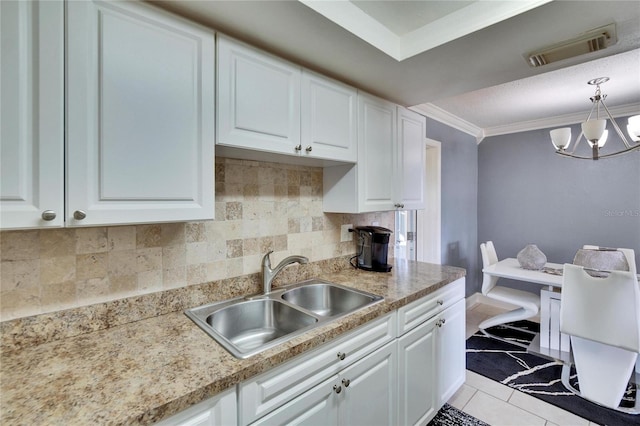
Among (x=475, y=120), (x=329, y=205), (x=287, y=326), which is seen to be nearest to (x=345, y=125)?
(x=329, y=205)

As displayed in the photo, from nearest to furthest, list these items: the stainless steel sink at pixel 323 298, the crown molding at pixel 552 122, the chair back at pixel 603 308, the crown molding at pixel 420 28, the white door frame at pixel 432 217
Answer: the crown molding at pixel 420 28 → the stainless steel sink at pixel 323 298 → the chair back at pixel 603 308 → the crown molding at pixel 552 122 → the white door frame at pixel 432 217

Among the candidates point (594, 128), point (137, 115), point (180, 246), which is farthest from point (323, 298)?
point (594, 128)

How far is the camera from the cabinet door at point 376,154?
6.02 feet

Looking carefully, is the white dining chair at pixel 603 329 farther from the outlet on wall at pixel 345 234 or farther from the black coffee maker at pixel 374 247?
the outlet on wall at pixel 345 234

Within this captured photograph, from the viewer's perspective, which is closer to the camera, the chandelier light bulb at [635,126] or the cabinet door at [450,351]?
the cabinet door at [450,351]

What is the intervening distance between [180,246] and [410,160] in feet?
5.55

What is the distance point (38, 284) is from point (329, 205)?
1.46 metres

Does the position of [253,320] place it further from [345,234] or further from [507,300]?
[507,300]

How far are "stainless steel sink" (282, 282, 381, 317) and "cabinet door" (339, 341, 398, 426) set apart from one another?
327mm

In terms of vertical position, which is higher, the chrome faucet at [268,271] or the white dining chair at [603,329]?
the chrome faucet at [268,271]

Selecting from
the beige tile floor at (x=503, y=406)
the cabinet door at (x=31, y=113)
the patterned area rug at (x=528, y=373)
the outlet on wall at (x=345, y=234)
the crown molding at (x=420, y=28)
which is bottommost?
the beige tile floor at (x=503, y=406)

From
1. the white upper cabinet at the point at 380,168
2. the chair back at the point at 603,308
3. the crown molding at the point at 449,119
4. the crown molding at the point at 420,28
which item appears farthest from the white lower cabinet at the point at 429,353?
the crown molding at the point at 449,119

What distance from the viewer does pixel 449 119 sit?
134 inches

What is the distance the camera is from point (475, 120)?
361 cm
